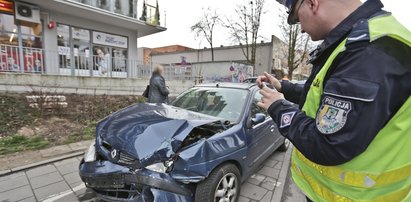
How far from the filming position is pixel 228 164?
2490mm

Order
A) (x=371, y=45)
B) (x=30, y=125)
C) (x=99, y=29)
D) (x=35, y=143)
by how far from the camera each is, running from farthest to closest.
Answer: (x=99, y=29) < (x=30, y=125) < (x=35, y=143) < (x=371, y=45)

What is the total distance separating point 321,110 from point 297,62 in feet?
79.1

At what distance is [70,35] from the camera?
10289 millimetres

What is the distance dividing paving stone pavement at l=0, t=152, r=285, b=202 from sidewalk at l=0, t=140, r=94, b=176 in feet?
0.38

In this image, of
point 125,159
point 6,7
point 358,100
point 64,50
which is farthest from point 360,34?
point 6,7

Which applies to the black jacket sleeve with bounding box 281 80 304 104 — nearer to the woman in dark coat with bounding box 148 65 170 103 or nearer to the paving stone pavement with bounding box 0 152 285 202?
the paving stone pavement with bounding box 0 152 285 202

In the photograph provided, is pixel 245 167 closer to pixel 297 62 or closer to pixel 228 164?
pixel 228 164

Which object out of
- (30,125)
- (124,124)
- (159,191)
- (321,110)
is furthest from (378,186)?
(30,125)

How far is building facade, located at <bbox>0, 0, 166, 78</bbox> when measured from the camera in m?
8.34

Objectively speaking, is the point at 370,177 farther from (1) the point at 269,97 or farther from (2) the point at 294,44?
(2) the point at 294,44

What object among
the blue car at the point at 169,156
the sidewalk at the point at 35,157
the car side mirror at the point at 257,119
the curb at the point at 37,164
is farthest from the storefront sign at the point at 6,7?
the car side mirror at the point at 257,119

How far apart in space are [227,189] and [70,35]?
36.2 feet

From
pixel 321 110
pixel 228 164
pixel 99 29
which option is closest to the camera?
pixel 321 110

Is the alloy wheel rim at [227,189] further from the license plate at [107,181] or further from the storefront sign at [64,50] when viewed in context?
the storefront sign at [64,50]
